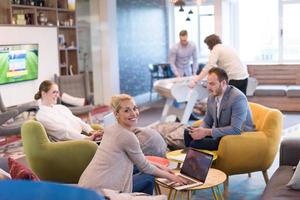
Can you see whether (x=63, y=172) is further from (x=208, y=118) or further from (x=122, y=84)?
(x=122, y=84)

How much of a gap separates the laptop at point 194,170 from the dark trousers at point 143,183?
0.28ft

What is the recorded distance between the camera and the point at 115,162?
2.77m

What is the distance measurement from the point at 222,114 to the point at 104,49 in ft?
18.5

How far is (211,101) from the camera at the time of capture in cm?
414

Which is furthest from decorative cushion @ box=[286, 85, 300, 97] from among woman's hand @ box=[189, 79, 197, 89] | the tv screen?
the tv screen

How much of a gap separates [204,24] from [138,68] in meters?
2.32

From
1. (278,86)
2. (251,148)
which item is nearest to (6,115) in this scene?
(251,148)

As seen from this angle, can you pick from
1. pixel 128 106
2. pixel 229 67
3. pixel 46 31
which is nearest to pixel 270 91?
pixel 229 67

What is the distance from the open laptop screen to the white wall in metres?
4.31

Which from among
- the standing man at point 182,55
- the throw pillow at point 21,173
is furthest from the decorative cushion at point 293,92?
the throw pillow at point 21,173

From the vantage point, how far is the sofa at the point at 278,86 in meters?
7.85

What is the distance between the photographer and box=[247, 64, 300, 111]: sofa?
25.8 feet

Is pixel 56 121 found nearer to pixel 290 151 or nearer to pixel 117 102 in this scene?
pixel 117 102

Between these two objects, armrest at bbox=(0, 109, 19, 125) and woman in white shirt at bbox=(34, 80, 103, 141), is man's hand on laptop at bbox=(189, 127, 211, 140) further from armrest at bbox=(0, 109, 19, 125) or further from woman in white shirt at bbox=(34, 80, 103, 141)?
armrest at bbox=(0, 109, 19, 125)
